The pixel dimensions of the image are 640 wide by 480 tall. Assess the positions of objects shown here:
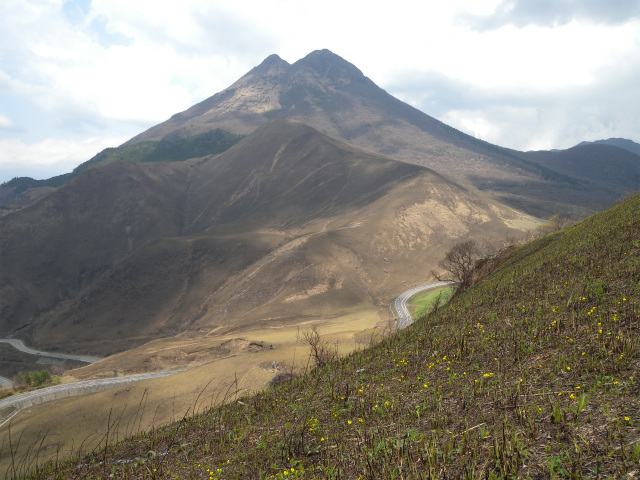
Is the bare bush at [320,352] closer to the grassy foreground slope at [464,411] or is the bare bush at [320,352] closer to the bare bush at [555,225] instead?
the grassy foreground slope at [464,411]

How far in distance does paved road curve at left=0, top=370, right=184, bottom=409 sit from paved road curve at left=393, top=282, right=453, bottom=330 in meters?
34.4

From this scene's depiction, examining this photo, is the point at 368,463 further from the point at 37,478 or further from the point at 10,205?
the point at 10,205

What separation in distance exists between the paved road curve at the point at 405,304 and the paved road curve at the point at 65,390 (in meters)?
34.4

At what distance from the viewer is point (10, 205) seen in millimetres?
189375

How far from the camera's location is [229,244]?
10469 centimetres

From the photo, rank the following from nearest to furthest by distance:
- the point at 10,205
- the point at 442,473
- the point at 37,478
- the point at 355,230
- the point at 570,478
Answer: the point at 570,478 → the point at 442,473 → the point at 37,478 → the point at 355,230 → the point at 10,205

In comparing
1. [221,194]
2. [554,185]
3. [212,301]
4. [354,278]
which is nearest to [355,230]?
[354,278]

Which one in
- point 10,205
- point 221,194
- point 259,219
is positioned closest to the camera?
point 259,219

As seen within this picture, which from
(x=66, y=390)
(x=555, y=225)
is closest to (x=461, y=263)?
(x=555, y=225)

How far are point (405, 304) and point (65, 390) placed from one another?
171 feet

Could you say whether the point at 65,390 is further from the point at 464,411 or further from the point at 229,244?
the point at 229,244

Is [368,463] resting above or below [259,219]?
below

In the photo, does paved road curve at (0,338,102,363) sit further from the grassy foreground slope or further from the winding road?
the grassy foreground slope

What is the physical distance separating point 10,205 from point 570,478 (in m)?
248
